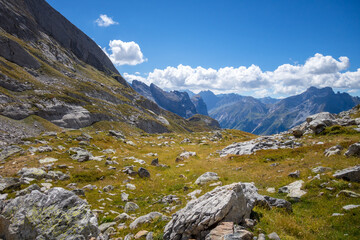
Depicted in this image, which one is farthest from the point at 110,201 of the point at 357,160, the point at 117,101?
the point at 117,101

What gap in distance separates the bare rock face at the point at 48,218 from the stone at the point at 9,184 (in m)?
6.46

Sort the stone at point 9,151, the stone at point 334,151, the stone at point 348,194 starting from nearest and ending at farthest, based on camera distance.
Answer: the stone at point 348,194 < the stone at point 334,151 < the stone at point 9,151

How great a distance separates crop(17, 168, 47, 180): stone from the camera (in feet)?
53.1

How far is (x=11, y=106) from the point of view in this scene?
2062 inches

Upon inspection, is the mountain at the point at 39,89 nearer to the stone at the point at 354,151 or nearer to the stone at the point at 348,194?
the stone at the point at 348,194

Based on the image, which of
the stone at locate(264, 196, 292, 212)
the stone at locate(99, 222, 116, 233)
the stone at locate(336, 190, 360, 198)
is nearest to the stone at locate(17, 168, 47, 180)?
the stone at locate(99, 222, 116, 233)

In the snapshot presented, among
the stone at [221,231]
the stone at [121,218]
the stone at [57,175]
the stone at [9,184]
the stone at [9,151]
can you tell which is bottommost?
the stone at [121,218]

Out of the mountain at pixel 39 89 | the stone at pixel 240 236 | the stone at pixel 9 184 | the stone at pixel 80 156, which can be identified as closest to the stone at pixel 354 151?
the stone at pixel 240 236

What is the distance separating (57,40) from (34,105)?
157 metres

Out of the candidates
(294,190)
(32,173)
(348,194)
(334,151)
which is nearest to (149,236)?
(294,190)

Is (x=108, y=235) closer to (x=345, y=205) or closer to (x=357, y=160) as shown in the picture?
(x=345, y=205)

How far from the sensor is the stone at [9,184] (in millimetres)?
13727

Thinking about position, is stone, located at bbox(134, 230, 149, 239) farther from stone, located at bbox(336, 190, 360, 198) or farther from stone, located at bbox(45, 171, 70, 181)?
stone, located at bbox(45, 171, 70, 181)

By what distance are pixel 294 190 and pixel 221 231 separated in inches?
348
